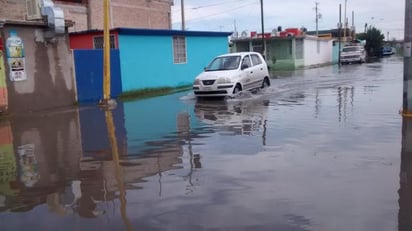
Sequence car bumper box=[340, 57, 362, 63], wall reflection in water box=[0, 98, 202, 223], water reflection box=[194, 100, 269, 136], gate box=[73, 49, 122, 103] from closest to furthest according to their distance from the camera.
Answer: wall reflection in water box=[0, 98, 202, 223] < water reflection box=[194, 100, 269, 136] < gate box=[73, 49, 122, 103] < car bumper box=[340, 57, 362, 63]

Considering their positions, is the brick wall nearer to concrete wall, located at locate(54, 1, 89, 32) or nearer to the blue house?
concrete wall, located at locate(54, 1, 89, 32)

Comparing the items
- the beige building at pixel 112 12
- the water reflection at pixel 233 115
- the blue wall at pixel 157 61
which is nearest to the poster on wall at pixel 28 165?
the water reflection at pixel 233 115

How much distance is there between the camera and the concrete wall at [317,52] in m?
46.9

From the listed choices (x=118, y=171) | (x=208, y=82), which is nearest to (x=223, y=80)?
(x=208, y=82)

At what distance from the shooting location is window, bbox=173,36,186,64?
24.9 metres

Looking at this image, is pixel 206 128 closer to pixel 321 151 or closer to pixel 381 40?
pixel 321 151

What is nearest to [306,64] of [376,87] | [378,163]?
[376,87]

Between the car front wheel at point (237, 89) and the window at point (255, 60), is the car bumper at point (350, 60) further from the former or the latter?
the car front wheel at point (237, 89)

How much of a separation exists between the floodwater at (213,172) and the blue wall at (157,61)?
874 cm

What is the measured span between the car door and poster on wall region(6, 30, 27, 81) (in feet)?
25.7

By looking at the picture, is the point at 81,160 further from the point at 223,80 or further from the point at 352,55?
the point at 352,55

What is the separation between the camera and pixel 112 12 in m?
37.1

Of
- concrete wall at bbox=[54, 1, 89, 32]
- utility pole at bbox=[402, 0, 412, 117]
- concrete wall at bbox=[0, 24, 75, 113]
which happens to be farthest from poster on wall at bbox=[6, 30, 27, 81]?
concrete wall at bbox=[54, 1, 89, 32]

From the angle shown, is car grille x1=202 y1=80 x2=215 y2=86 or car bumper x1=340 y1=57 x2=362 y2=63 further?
car bumper x1=340 y1=57 x2=362 y2=63
